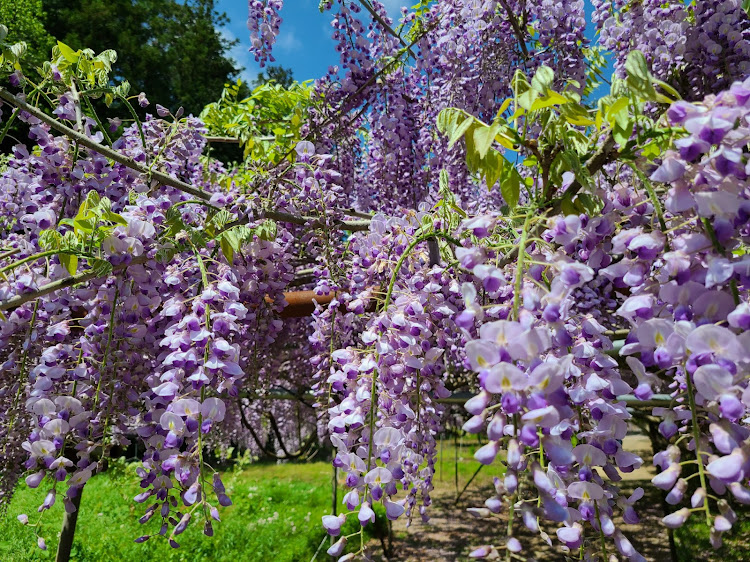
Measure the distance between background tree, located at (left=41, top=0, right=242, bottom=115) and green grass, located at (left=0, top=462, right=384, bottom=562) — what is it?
13.6m

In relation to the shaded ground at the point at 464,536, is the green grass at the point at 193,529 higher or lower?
higher

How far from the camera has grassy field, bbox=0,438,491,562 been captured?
4590mm

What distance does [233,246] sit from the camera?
4.50 ft

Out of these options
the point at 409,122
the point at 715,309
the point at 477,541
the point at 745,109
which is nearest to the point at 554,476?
the point at 715,309

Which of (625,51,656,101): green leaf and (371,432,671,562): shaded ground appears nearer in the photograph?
(625,51,656,101): green leaf

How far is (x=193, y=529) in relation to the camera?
16.2 feet

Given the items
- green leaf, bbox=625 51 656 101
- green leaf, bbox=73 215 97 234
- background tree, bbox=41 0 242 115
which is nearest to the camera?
green leaf, bbox=625 51 656 101

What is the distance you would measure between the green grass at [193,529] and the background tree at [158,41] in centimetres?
1361

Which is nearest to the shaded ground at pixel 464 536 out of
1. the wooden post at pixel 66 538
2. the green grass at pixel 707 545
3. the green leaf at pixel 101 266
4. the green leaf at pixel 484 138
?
the green grass at pixel 707 545

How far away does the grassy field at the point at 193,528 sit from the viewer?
459cm

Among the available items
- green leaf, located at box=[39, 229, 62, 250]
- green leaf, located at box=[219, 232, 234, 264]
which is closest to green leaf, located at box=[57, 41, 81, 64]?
green leaf, located at box=[39, 229, 62, 250]

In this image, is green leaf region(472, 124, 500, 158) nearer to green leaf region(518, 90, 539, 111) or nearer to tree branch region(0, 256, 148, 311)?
green leaf region(518, 90, 539, 111)

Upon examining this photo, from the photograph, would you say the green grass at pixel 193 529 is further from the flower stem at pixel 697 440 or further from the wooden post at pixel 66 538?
the flower stem at pixel 697 440

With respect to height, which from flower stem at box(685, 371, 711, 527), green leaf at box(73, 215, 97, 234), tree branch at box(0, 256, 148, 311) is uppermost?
green leaf at box(73, 215, 97, 234)
